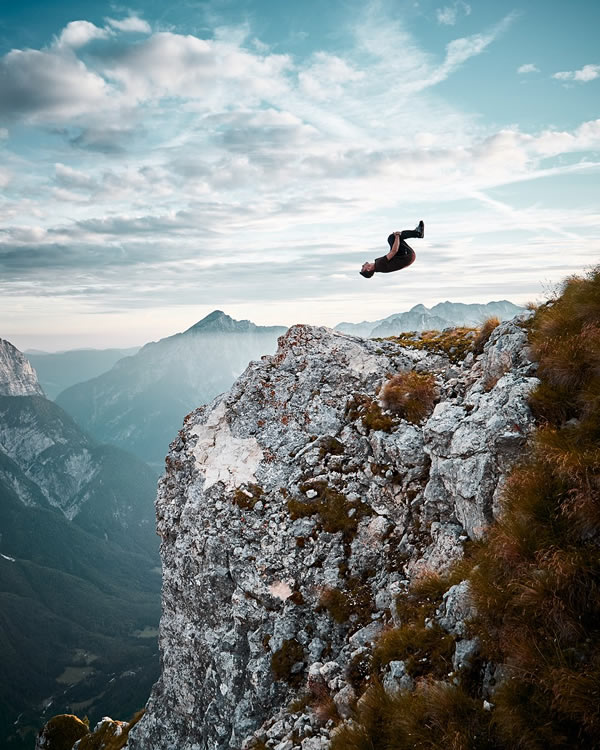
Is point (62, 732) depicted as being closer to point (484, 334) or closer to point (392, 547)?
point (392, 547)

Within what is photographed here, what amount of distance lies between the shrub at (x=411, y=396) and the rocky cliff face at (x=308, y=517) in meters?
0.54

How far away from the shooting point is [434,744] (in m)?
6.35

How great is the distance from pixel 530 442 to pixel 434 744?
19.7 feet

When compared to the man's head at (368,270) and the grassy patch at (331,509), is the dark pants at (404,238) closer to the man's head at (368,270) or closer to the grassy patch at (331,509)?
the man's head at (368,270)

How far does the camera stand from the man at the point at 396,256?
11.9 metres

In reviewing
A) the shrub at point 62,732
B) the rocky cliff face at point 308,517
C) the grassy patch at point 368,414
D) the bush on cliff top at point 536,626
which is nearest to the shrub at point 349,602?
the rocky cliff face at point 308,517

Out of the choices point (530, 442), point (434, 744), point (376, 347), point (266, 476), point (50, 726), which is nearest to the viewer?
point (434, 744)

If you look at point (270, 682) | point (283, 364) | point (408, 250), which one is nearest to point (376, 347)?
point (283, 364)

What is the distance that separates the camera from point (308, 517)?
16.4 metres

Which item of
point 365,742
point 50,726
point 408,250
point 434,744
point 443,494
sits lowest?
point 50,726

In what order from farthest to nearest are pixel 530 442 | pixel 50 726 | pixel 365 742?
pixel 50 726 → pixel 530 442 → pixel 365 742

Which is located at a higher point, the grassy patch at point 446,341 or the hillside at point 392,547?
the grassy patch at point 446,341

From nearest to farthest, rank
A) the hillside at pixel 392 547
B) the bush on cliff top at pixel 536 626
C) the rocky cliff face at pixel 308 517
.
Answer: the bush on cliff top at pixel 536 626
the hillside at pixel 392 547
the rocky cliff face at pixel 308 517

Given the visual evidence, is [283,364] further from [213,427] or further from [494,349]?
[494,349]
